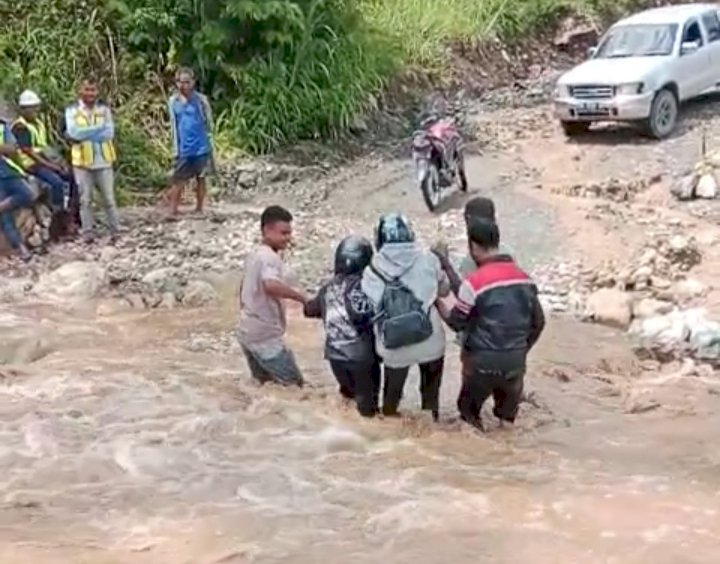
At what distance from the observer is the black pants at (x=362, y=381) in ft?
25.9

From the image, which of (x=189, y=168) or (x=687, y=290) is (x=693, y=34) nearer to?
(x=687, y=290)

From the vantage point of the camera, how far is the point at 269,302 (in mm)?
8133

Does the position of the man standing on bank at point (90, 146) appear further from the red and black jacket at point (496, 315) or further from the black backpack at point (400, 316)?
the red and black jacket at point (496, 315)

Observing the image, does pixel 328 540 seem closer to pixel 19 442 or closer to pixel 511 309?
pixel 511 309

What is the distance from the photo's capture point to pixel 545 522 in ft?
23.0

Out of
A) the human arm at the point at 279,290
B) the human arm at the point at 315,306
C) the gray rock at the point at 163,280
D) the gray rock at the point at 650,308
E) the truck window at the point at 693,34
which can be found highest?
the truck window at the point at 693,34

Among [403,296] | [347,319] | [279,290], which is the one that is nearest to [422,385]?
[347,319]

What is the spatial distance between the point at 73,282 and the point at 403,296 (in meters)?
5.67

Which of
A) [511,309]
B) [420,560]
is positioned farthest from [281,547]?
[511,309]

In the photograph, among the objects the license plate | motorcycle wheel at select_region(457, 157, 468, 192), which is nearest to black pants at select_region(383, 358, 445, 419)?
motorcycle wheel at select_region(457, 157, 468, 192)

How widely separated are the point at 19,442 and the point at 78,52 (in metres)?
9.38

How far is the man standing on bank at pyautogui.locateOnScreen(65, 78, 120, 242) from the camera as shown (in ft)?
43.3

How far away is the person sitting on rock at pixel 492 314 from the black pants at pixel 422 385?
19cm

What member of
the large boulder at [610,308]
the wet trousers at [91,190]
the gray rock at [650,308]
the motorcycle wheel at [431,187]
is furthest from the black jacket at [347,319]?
the motorcycle wheel at [431,187]
